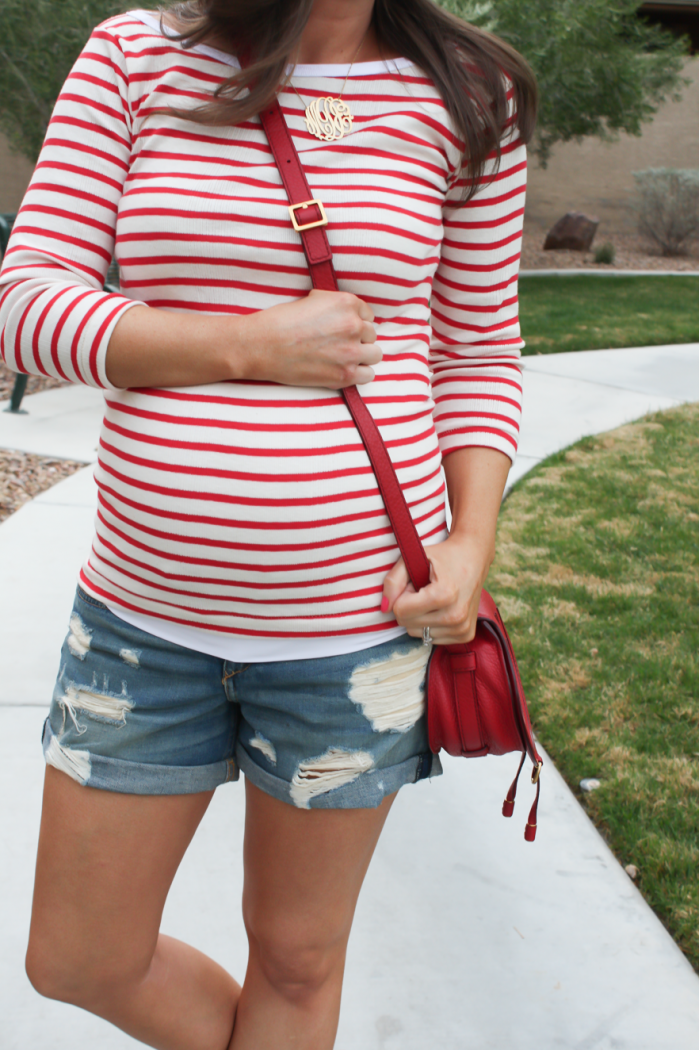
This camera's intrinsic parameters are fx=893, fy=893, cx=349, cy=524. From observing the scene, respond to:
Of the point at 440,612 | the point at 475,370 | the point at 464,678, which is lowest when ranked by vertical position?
the point at 464,678

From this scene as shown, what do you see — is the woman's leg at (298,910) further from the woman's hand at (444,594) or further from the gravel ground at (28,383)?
the gravel ground at (28,383)

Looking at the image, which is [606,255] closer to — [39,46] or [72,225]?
[39,46]

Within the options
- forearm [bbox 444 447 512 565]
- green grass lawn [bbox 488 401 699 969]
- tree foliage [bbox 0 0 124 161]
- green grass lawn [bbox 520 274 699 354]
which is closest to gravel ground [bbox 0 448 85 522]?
green grass lawn [bbox 488 401 699 969]

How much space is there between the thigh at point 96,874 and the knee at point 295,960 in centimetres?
18

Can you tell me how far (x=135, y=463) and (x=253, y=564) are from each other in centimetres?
19

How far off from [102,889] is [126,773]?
161mm

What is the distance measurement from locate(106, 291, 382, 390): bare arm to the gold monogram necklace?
0.75 ft

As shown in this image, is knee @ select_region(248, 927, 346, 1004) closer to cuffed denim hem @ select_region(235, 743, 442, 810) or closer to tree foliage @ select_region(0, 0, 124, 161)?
cuffed denim hem @ select_region(235, 743, 442, 810)

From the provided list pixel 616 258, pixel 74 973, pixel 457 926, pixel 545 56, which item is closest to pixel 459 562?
pixel 74 973

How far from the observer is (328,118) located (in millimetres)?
1157

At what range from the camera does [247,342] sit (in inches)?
41.6

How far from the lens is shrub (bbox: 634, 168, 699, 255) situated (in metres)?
14.4

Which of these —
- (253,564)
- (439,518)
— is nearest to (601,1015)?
(439,518)

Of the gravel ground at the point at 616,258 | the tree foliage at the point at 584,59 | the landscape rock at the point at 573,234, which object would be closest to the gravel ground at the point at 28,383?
the tree foliage at the point at 584,59
